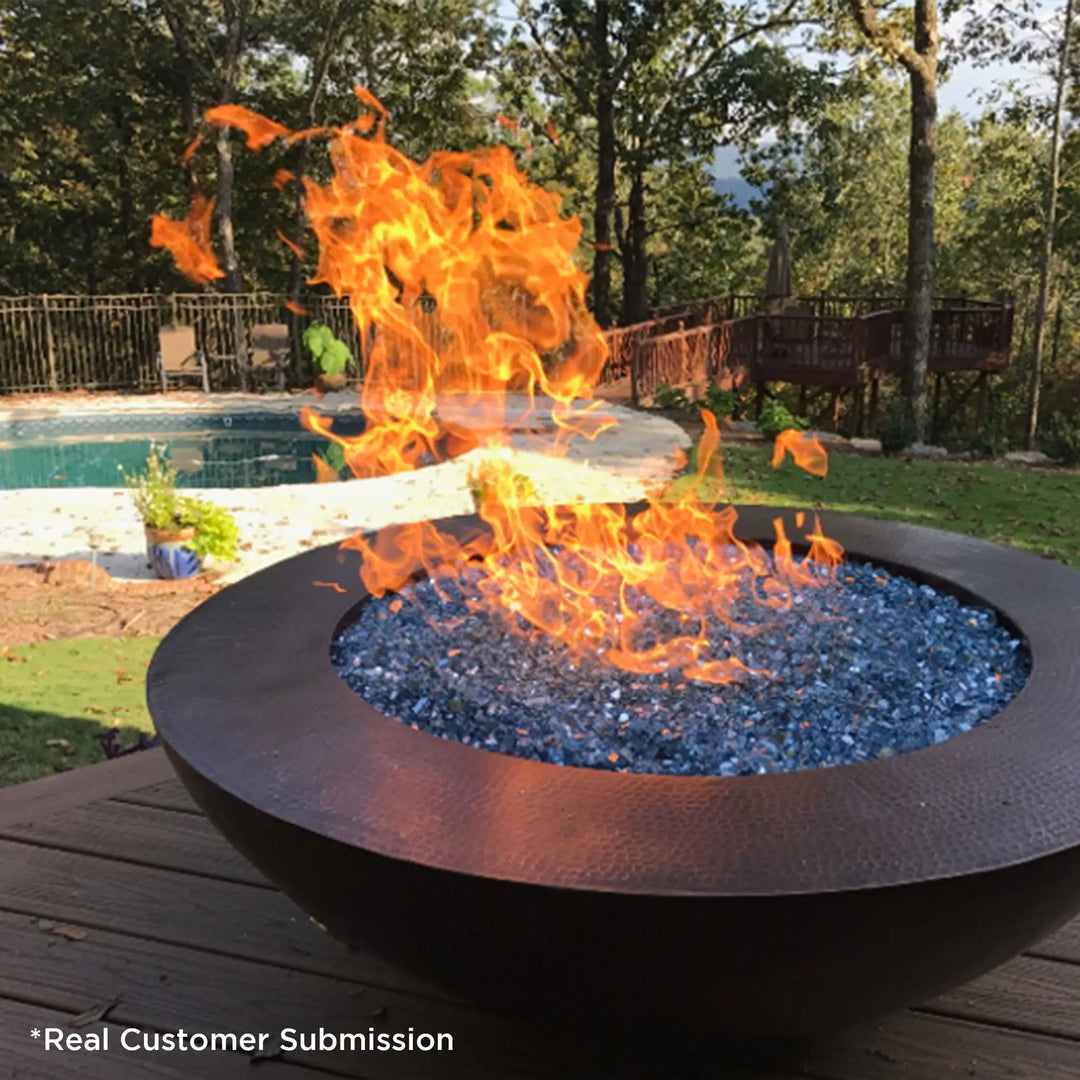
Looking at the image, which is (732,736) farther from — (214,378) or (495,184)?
(214,378)

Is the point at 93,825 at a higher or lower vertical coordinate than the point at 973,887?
lower

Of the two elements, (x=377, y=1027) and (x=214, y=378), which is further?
(x=214, y=378)

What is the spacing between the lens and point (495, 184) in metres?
2.80

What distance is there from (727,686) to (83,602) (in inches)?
194

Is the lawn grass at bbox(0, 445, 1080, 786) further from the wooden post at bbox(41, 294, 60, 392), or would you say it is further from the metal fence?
the wooden post at bbox(41, 294, 60, 392)

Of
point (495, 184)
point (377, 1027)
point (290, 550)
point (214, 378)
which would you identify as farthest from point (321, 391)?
point (377, 1027)

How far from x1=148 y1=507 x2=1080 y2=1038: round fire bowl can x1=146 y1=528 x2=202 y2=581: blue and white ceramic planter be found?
15.7ft

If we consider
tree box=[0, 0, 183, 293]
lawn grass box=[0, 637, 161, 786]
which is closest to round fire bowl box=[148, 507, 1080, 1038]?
lawn grass box=[0, 637, 161, 786]

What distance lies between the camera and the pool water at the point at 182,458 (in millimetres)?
11094

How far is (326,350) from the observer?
605 inches

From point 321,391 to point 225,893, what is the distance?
1356cm

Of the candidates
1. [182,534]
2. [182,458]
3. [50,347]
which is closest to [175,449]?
[182,458]

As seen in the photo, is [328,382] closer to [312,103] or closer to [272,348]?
[272,348]

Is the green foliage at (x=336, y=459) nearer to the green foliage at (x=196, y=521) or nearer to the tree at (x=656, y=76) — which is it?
the green foliage at (x=196, y=521)
